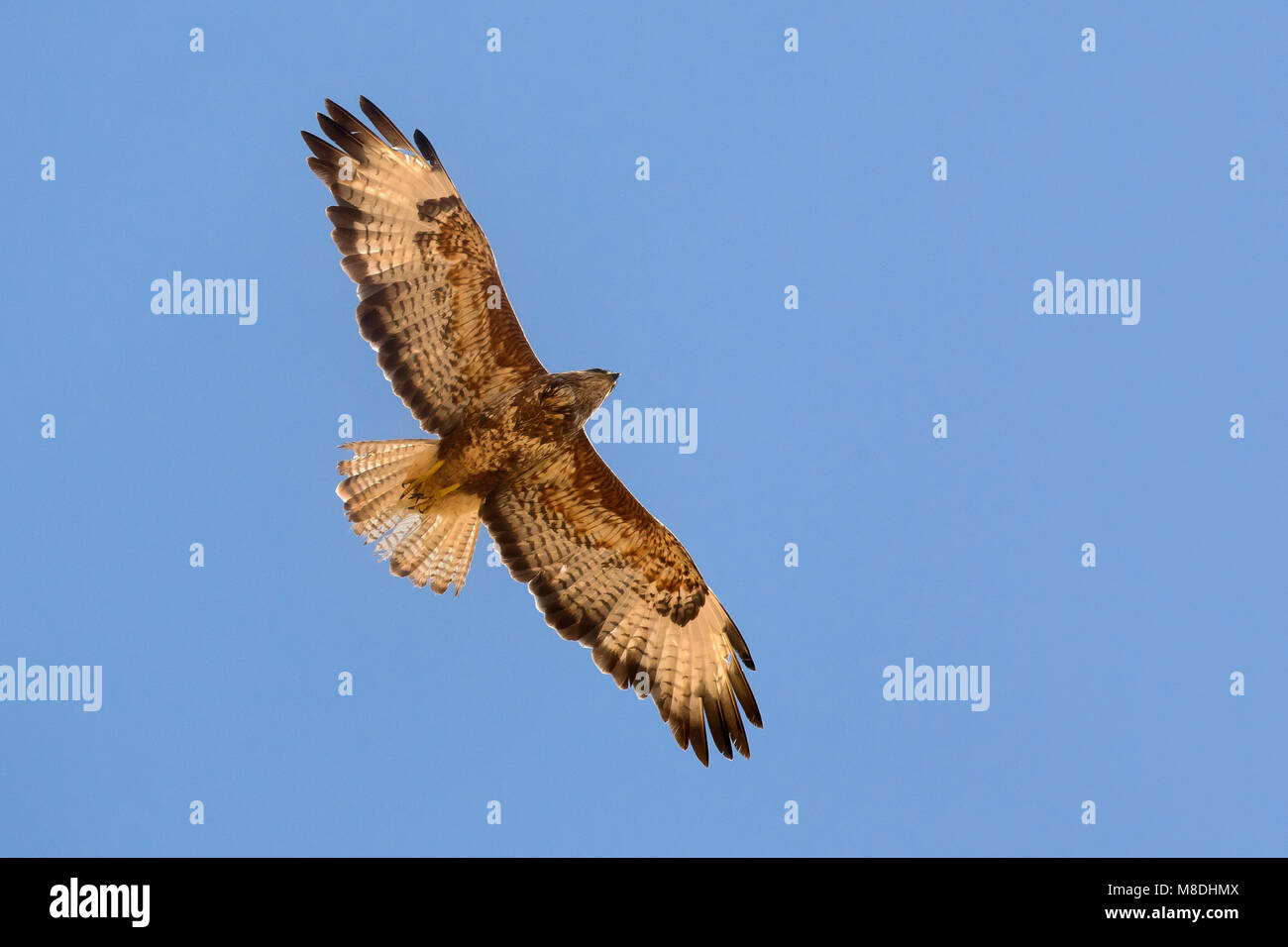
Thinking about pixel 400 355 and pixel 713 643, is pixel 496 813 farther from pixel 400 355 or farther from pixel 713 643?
pixel 400 355

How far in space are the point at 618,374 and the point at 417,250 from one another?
5.07 ft

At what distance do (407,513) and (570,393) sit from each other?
1.45 metres

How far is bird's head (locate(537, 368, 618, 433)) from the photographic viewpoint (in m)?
9.78

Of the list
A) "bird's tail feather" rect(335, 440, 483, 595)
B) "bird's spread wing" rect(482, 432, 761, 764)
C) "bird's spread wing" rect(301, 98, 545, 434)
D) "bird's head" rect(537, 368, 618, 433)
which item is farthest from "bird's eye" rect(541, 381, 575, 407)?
"bird's spread wing" rect(482, 432, 761, 764)

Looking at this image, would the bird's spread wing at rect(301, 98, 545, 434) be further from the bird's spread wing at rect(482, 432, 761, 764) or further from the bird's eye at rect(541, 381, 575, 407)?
the bird's spread wing at rect(482, 432, 761, 764)

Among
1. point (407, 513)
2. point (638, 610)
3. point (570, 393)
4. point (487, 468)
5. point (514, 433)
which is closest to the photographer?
point (570, 393)

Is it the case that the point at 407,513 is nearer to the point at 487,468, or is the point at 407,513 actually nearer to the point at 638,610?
the point at 487,468

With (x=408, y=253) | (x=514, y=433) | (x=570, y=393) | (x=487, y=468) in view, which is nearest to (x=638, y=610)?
(x=487, y=468)

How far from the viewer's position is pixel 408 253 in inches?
395

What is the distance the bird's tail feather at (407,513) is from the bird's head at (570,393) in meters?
0.86

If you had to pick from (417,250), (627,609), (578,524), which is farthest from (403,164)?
(627,609)

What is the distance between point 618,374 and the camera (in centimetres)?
989

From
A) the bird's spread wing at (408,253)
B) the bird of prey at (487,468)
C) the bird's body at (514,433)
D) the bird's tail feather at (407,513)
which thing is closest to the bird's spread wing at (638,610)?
the bird of prey at (487,468)
